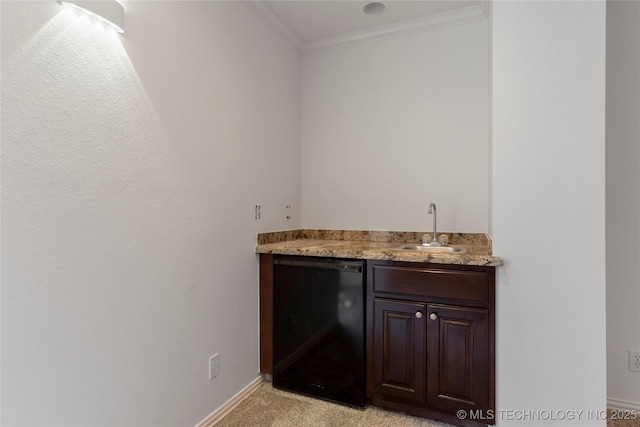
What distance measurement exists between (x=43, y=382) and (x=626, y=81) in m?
3.12

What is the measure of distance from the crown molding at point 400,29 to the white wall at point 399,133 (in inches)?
1.6

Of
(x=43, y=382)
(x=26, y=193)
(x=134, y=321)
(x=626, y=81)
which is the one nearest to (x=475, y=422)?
(x=134, y=321)

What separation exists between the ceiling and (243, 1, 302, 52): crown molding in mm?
22

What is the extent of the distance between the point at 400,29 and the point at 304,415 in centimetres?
273

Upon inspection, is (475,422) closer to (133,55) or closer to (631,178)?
(631,178)

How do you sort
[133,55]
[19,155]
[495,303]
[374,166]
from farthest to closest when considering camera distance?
[374,166], [495,303], [133,55], [19,155]

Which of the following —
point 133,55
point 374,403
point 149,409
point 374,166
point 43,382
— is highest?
point 133,55

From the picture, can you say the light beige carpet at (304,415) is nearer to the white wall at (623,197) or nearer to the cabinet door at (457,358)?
the cabinet door at (457,358)

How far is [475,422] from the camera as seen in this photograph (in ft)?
5.86

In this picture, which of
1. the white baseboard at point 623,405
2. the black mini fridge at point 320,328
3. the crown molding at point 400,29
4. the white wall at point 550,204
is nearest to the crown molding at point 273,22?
the crown molding at point 400,29

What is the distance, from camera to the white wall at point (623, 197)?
6.38 ft

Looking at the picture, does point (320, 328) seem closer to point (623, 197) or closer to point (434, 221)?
point (434, 221)

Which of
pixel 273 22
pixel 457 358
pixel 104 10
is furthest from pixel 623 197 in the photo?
pixel 104 10

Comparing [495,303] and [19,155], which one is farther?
[495,303]
